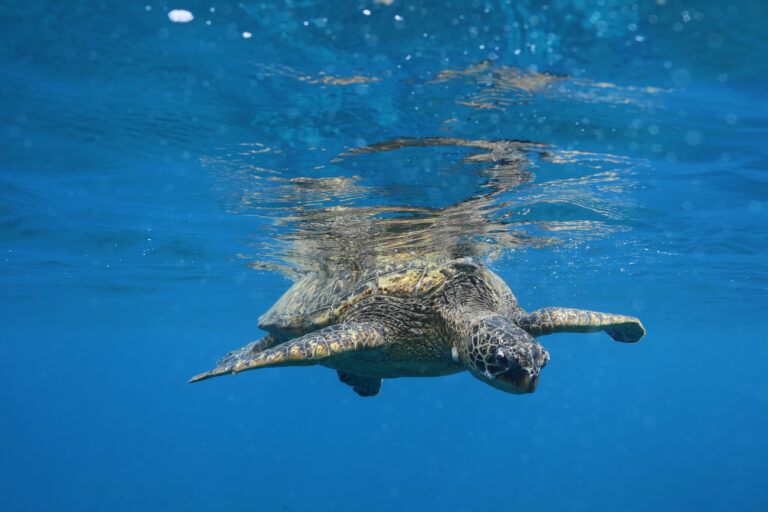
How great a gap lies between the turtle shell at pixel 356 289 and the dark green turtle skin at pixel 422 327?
0.02m

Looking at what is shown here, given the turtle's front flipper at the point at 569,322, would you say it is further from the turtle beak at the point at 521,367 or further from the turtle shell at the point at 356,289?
the turtle beak at the point at 521,367

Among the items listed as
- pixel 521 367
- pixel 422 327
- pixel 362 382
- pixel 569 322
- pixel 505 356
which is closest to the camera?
pixel 521 367

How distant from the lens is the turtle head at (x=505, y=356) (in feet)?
15.5

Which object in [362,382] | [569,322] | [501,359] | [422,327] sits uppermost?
[501,359]

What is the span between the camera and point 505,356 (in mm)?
4836

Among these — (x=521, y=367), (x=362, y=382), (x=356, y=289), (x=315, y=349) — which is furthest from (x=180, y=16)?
(x=362, y=382)

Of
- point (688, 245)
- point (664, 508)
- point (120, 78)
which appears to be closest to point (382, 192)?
point (120, 78)

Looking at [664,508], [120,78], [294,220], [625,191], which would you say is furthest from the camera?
[664,508]

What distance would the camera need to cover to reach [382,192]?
9.87m

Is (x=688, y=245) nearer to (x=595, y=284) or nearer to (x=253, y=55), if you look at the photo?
(x=595, y=284)

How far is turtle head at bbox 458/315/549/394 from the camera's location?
4.71 metres

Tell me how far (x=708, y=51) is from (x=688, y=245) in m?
12.7

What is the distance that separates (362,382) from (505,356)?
5289mm

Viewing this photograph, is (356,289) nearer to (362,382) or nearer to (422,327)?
(422,327)
